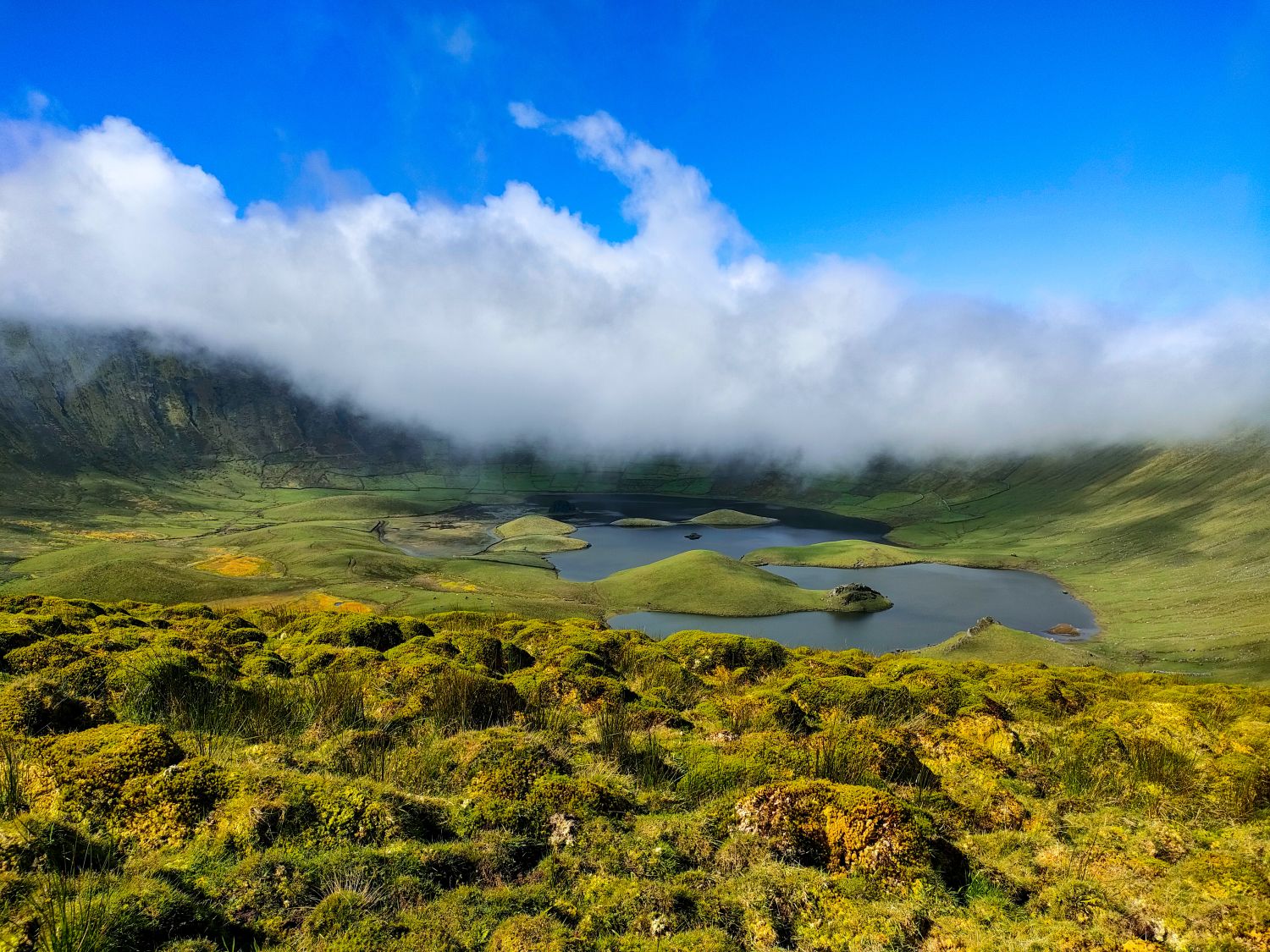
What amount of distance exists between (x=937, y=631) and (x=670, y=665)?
96505 millimetres

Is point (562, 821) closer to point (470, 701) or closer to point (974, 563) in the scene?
point (470, 701)

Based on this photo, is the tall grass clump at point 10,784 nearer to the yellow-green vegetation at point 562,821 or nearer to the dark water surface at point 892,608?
the yellow-green vegetation at point 562,821

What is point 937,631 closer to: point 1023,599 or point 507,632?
point 1023,599

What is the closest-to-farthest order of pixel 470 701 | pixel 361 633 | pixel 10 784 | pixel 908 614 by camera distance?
1. pixel 10 784
2. pixel 470 701
3. pixel 361 633
4. pixel 908 614

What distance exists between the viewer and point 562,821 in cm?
779

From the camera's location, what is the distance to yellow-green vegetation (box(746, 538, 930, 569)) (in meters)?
162

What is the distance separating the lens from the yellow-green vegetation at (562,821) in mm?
5633

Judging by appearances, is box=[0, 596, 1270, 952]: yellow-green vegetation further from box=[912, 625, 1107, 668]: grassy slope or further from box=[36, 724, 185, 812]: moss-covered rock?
box=[912, 625, 1107, 668]: grassy slope

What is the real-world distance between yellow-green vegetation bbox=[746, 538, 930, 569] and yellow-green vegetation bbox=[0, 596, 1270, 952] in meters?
153

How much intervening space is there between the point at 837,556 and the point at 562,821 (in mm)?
168024

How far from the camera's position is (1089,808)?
34.6ft

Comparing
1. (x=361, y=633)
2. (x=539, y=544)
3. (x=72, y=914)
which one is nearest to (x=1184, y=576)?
(x=539, y=544)

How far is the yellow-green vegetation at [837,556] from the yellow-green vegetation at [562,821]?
15283 cm

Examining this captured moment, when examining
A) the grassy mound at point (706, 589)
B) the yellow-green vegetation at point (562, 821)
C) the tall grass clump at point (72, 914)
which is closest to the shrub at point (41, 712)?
the yellow-green vegetation at point (562, 821)
